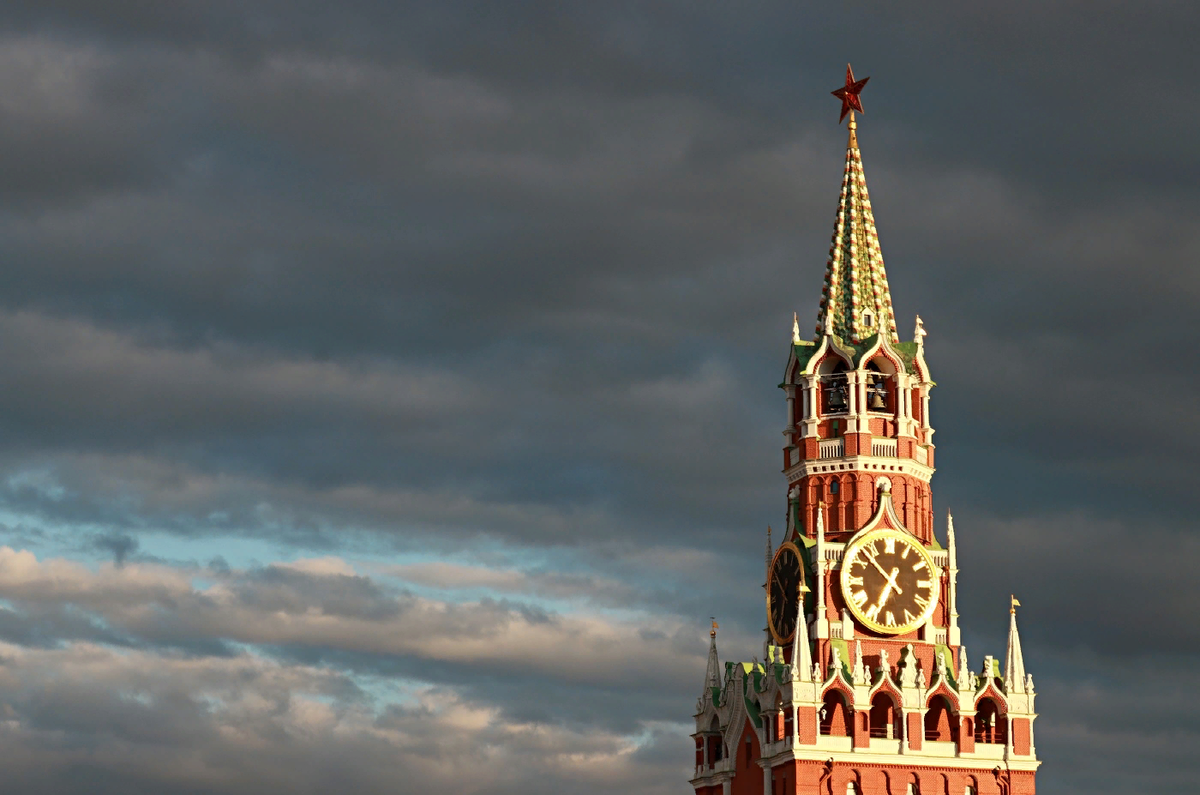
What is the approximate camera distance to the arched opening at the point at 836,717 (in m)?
185

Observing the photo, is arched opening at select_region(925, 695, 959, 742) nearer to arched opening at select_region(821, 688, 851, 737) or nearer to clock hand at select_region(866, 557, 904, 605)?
arched opening at select_region(821, 688, 851, 737)

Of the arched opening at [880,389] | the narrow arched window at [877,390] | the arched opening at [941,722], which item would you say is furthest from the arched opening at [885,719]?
the narrow arched window at [877,390]

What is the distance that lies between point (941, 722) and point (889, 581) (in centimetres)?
1085

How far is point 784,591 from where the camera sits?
19225 cm

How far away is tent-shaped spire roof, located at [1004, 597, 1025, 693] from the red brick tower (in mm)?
143

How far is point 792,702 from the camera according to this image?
18338cm

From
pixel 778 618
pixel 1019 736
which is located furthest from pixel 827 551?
pixel 1019 736

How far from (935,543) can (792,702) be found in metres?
18.2

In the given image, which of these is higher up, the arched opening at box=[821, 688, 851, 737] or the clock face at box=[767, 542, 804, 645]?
the clock face at box=[767, 542, 804, 645]

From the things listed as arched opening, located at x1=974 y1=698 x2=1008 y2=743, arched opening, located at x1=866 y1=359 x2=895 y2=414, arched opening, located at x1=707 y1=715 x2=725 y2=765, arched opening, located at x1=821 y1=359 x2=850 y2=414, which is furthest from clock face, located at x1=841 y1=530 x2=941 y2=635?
arched opening, located at x1=707 y1=715 x2=725 y2=765

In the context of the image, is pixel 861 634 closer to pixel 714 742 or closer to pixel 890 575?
pixel 890 575

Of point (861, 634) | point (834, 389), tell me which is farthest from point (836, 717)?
point (834, 389)

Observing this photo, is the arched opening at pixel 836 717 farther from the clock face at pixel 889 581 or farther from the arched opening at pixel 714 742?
the arched opening at pixel 714 742

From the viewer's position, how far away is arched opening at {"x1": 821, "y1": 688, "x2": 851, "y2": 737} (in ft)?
606
